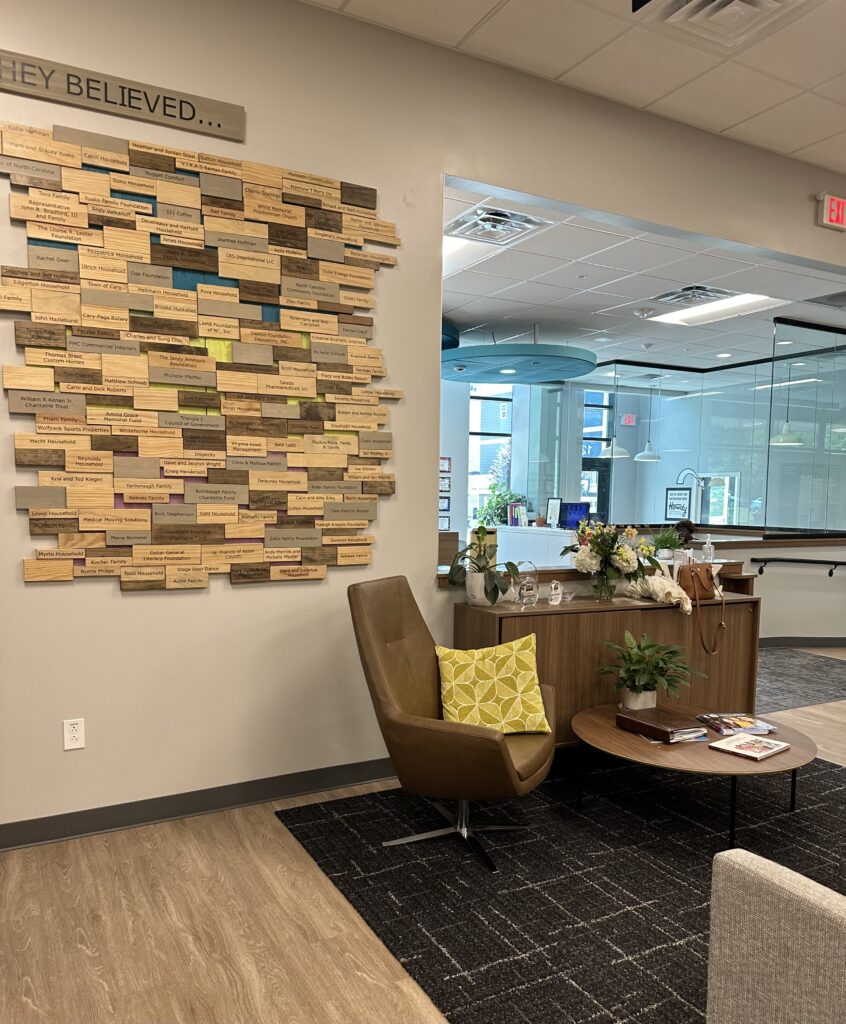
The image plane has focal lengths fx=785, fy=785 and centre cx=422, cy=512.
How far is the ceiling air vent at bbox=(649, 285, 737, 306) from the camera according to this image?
Answer: 23.9 feet

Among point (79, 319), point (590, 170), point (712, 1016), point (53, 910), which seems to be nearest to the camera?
point (712, 1016)

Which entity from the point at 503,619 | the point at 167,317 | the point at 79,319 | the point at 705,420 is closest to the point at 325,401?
the point at 167,317

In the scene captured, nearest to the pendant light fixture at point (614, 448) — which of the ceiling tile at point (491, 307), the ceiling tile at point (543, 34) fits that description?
the ceiling tile at point (491, 307)

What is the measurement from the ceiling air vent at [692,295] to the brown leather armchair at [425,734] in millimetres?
5224

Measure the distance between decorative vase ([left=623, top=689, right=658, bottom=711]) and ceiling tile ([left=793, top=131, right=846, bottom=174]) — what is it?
338 centimetres

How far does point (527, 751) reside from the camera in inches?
116

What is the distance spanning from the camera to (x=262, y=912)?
8.27 ft

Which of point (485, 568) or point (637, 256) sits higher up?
point (637, 256)

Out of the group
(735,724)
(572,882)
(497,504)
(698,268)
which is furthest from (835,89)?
(497,504)

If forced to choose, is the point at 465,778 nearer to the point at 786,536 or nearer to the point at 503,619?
the point at 503,619

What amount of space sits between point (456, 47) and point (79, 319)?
2166mm

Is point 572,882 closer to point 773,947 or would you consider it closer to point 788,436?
point 773,947

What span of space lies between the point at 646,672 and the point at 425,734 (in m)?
1.29

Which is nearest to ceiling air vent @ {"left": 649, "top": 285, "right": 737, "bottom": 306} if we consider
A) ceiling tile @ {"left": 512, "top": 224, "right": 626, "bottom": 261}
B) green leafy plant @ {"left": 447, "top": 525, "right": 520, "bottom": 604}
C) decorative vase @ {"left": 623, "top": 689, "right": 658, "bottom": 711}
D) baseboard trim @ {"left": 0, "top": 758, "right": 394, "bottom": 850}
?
ceiling tile @ {"left": 512, "top": 224, "right": 626, "bottom": 261}
